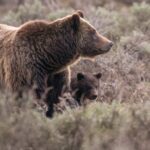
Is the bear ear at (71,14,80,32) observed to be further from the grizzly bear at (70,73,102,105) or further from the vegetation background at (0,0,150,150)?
the grizzly bear at (70,73,102,105)

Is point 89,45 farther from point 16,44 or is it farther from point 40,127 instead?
point 40,127

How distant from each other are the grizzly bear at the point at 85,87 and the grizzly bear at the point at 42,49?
984 mm

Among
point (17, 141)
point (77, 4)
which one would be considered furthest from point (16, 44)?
point (77, 4)

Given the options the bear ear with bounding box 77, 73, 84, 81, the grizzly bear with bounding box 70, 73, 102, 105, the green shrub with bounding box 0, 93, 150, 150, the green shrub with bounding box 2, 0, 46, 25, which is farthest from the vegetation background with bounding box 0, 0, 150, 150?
the green shrub with bounding box 2, 0, 46, 25

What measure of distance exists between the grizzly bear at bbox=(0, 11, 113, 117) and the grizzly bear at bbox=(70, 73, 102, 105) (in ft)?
3.23

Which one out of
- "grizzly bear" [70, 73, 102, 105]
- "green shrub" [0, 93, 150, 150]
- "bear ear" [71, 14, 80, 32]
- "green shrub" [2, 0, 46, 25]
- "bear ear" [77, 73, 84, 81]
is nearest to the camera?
"green shrub" [0, 93, 150, 150]

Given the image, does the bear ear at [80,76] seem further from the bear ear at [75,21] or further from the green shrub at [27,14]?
the green shrub at [27,14]

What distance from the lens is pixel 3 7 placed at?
24.4 meters

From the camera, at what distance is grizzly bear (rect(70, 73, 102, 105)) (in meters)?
11.1

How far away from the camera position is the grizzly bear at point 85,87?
1113cm

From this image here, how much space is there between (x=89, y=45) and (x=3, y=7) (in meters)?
14.6

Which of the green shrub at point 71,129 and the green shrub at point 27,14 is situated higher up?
the green shrub at point 71,129

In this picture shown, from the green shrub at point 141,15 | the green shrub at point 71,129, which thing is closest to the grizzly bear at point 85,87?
the green shrub at point 71,129

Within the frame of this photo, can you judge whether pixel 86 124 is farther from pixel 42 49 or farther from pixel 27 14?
pixel 27 14
